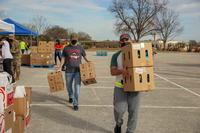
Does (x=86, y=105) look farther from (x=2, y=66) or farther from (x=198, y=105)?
(x=2, y=66)

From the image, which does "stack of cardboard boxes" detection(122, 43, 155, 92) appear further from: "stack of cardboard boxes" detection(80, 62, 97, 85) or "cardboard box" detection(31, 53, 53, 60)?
"cardboard box" detection(31, 53, 53, 60)

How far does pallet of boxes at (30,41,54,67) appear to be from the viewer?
A: 63.9 feet

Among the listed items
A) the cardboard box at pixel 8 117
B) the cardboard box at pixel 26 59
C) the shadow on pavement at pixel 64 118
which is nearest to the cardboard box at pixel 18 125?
the cardboard box at pixel 8 117

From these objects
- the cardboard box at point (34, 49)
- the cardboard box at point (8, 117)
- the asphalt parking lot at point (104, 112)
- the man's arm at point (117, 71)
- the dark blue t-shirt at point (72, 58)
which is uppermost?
the cardboard box at point (34, 49)

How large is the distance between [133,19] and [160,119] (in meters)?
65.3

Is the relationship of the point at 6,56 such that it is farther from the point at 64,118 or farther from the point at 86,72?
the point at 64,118

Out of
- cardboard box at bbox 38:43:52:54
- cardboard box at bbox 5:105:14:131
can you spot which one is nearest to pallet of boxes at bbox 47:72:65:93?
cardboard box at bbox 5:105:14:131

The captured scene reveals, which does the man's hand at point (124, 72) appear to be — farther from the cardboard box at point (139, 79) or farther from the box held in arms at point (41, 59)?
the box held in arms at point (41, 59)

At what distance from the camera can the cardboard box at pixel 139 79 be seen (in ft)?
16.1

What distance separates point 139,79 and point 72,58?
3.13 m

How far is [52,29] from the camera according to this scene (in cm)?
7112

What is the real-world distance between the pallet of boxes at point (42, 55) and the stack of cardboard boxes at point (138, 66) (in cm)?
1485

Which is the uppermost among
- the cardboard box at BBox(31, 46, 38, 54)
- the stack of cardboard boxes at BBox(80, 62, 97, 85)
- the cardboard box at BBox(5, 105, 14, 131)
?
the cardboard box at BBox(31, 46, 38, 54)

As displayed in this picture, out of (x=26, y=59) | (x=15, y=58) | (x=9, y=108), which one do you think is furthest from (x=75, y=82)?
(x=26, y=59)
